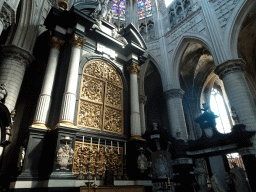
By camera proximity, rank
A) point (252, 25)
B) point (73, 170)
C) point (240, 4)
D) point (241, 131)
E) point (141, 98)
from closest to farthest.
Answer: point (73, 170)
point (241, 131)
point (240, 4)
point (141, 98)
point (252, 25)

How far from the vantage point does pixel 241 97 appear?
381 inches

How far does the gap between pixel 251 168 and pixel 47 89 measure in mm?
9041

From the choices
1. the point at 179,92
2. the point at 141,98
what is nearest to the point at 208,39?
the point at 179,92

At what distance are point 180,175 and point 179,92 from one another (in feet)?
21.9

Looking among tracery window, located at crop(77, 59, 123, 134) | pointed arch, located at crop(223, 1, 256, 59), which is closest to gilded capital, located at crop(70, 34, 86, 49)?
tracery window, located at crop(77, 59, 123, 134)

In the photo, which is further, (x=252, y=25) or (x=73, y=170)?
(x=252, y=25)

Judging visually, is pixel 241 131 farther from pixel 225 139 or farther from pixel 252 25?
pixel 252 25

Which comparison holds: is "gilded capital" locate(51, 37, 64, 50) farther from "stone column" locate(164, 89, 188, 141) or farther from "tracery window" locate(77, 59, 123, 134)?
"stone column" locate(164, 89, 188, 141)

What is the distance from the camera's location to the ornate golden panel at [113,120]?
688cm

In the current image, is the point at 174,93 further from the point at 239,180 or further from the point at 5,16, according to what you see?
the point at 5,16

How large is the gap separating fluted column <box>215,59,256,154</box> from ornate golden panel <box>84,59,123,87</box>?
6540 millimetres

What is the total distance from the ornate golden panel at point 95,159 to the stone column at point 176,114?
6.76 meters

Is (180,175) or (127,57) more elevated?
(127,57)

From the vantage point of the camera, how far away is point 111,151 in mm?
6395
